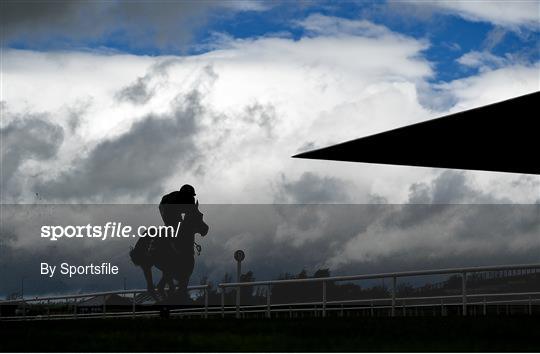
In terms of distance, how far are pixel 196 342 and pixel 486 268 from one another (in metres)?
6.98

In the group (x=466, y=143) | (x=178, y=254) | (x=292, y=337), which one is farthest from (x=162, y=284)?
(x=292, y=337)

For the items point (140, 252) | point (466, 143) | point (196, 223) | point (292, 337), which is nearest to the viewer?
point (292, 337)

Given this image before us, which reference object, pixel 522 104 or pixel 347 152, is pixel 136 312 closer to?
pixel 347 152

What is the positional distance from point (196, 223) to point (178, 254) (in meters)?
1.05

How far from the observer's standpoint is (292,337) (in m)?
9.66

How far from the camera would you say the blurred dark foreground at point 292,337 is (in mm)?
8547

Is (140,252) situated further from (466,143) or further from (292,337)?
(292,337)

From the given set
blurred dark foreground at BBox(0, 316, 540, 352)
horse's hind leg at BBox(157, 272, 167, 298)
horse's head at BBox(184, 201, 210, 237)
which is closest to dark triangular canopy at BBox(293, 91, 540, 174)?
blurred dark foreground at BBox(0, 316, 540, 352)

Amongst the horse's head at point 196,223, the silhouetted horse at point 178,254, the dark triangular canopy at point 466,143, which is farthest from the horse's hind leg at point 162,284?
the dark triangular canopy at point 466,143

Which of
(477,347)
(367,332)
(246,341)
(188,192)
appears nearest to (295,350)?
(246,341)

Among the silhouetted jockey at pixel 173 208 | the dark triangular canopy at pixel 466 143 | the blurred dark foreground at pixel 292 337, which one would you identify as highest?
the silhouetted jockey at pixel 173 208

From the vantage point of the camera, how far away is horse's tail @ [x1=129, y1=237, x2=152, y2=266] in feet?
86.4

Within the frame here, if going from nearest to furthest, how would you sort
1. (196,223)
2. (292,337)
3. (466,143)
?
(292,337), (466,143), (196,223)

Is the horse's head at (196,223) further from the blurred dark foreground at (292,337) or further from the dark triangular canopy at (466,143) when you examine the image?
the blurred dark foreground at (292,337)
